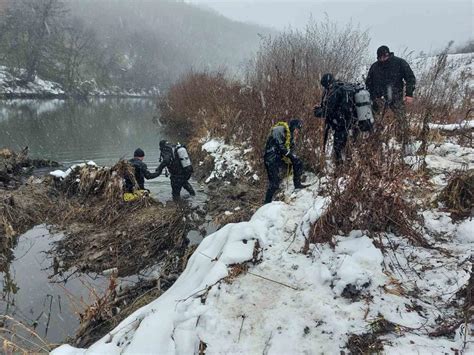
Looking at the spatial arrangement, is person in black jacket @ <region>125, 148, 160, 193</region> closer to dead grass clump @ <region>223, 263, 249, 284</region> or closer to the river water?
the river water

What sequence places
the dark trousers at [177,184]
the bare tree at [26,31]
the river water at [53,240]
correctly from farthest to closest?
1. the bare tree at [26,31]
2. the dark trousers at [177,184]
3. the river water at [53,240]

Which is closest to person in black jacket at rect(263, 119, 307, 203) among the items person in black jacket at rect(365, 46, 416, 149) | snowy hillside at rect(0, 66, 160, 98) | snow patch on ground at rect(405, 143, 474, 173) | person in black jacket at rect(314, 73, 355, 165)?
person in black jacket at rect(314, 73, 355, 165)

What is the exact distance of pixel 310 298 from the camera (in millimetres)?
2920

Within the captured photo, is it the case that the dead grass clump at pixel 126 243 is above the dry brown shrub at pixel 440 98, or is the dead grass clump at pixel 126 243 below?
below

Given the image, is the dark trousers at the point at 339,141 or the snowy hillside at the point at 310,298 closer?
the snowy hillside at the point at 310,298

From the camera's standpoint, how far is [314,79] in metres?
10.1

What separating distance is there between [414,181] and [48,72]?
57.5 m

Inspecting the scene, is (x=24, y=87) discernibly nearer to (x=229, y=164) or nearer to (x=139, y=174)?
(x=229, y=164)

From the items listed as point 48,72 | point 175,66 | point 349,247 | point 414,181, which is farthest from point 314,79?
point 175,66

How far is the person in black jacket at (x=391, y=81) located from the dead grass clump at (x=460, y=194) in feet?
6.20

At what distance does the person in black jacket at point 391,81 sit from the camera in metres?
5.62

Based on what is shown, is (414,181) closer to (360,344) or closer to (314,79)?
(360,344)

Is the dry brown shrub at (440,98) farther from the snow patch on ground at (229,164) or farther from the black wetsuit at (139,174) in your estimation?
the black wetsuit at (139,174)

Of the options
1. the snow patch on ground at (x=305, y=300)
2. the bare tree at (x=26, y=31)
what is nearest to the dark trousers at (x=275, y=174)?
the snow patch on ground at (x=305, y=300)
